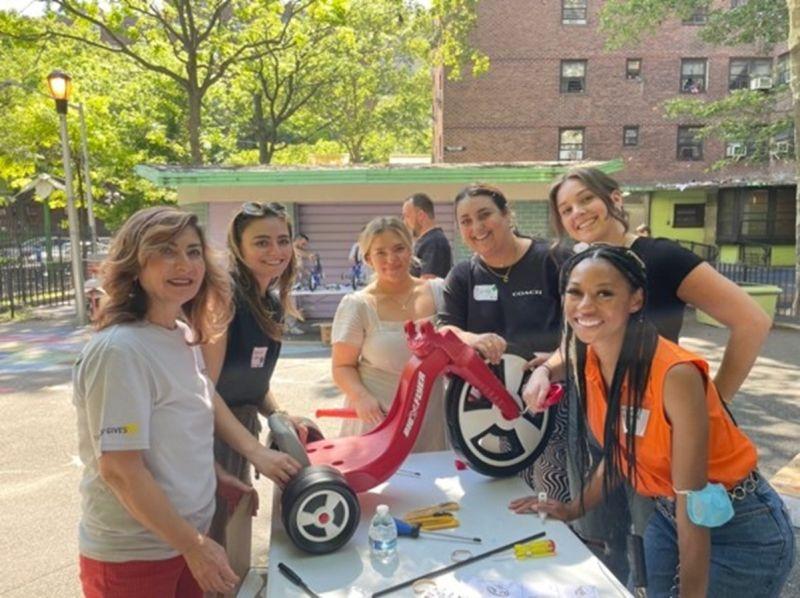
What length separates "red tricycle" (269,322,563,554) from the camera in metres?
2.10

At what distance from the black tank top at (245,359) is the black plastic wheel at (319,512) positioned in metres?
0.62

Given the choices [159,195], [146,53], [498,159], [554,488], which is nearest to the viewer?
[554,488]

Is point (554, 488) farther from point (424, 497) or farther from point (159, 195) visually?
point (159, 195)

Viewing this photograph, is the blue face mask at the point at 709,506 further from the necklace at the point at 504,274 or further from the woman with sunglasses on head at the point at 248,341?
the woman with sunglasses on head at the point at 248,341

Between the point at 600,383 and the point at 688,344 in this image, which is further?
the point at 688,344

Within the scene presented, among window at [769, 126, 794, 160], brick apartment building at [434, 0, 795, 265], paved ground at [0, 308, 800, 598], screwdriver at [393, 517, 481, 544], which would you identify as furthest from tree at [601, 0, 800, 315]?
screwdriver at [393, 517, 481, 544]

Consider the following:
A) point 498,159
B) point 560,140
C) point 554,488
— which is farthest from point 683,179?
point 554,488

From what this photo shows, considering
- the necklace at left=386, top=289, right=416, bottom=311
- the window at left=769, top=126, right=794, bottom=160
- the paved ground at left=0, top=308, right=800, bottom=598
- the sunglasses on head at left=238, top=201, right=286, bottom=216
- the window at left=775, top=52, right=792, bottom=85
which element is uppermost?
the window at left=775, top=52, right=792, bottom=85

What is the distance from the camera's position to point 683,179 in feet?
83.9

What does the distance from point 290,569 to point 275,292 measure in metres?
1.17

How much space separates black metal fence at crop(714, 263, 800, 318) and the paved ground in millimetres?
2604

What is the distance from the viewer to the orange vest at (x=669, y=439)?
165 centimetres

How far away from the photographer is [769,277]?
658 inches

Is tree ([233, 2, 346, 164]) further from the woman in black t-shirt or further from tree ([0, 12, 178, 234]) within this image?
the woman in black t-shirt
